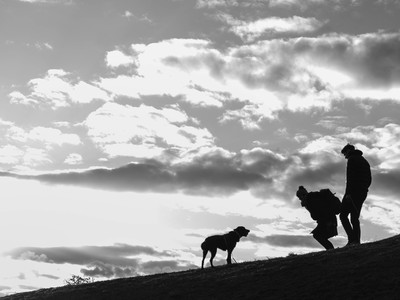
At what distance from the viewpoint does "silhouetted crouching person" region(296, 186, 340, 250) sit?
21828 millimetres

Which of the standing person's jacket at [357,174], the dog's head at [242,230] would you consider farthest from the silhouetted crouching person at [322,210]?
the dog's head at [242,230]

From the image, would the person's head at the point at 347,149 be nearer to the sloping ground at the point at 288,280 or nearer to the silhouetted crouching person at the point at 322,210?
the silhouetted crouching person at the point at 322,210

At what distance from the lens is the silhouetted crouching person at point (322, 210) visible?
21828 mm

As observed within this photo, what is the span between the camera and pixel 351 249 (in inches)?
792

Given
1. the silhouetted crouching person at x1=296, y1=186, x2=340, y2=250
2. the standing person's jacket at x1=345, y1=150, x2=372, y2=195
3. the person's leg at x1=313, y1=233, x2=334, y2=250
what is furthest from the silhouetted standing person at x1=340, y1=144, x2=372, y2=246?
the person's leg at x1=313, y1=233, x2=334, y2=250

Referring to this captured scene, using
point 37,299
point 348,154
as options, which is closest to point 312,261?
point 348,154

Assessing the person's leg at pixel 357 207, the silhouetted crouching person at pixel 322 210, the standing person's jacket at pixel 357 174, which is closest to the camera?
the person's leg at pixel 357 207

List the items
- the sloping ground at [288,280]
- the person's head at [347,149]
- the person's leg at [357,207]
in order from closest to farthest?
the sloping ground at [288,280], the person's leg at [357,207], the person's head at [347,149]

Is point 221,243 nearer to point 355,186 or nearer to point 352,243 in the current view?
point 352,243

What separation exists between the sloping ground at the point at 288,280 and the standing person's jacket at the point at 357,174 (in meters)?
1.97

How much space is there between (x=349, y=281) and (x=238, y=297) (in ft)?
9.91

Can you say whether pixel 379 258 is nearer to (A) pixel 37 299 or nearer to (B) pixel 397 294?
(B) pixel 397 294

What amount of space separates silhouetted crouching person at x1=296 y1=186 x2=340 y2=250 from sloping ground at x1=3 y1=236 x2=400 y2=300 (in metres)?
1.38

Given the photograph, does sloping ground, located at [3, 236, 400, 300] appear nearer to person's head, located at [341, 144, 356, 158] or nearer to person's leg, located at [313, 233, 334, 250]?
person's leg, located at [313, 233, 334, 250]
